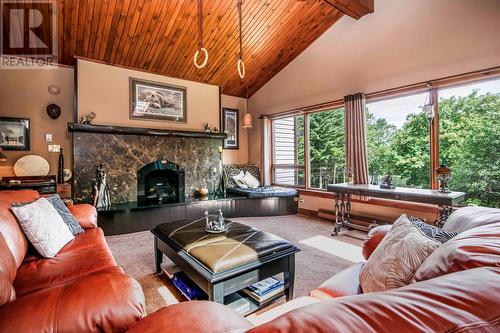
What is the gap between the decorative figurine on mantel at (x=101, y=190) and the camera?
3967 mm

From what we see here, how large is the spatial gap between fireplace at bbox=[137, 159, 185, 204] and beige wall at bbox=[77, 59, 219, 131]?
0.86 m

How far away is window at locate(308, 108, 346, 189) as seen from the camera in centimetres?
465

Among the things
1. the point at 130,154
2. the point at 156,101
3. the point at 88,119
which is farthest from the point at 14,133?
the point at 156,101

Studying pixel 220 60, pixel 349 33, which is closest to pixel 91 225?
pixel 220 60

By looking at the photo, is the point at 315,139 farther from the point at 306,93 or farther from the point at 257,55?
the point at 257,55

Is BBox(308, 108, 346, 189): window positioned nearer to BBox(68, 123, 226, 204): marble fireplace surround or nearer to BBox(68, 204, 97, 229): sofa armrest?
BBox(68, 123, 226, 204): marble fireplace surround

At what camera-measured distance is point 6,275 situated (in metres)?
1.15

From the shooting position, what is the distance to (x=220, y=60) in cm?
495

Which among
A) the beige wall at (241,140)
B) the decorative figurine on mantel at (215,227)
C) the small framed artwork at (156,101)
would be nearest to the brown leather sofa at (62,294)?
the decorative figurine on mantel at (215,227)

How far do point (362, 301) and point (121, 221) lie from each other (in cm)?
408

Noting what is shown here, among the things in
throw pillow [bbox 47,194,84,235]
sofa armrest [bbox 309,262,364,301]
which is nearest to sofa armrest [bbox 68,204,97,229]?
throw pillow [bbox 47,194,84,235]

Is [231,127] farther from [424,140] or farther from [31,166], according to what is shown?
[424,140]

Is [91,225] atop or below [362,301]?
below

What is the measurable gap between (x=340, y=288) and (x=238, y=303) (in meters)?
0.80
